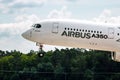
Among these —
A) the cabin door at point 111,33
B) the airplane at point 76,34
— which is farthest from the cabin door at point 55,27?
the cabin door at point 111,33

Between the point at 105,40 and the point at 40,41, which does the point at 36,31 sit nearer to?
the point at 40,41

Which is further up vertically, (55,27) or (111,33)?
(55,27)

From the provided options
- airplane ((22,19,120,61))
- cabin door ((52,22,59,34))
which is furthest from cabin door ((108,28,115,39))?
cabin door ((52,22,59,34))

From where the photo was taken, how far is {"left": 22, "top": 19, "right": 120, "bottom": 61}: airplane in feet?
259

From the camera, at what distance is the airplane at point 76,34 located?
78.9 metres

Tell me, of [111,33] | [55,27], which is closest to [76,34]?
[55,27]

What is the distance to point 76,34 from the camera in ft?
259

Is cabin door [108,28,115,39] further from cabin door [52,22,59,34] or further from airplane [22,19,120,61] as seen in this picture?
cabin door [52,22,59,34]

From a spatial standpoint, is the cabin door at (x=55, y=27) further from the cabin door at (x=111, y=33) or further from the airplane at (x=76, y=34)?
the cabin door at (x=111, y=33)

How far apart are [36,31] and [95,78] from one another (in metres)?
120

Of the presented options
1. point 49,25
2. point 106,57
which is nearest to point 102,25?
point 49,25

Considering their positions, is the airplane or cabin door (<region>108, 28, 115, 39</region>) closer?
the airplane

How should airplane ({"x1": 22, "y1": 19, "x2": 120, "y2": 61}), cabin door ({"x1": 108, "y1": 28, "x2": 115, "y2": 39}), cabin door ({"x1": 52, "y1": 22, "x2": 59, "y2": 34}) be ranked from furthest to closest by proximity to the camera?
cabin door ({"x1": 108, "y1": 28, "x2": 115, "y2": 39}) < cabin door ({"x1": 52, "y1": 22, "x2": 59, "y2": 34}) < airplane ({"x1": 22, "y1": 19, "x2": 120, "y2": 61})

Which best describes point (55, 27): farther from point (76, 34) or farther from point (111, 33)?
point (111, 33)
